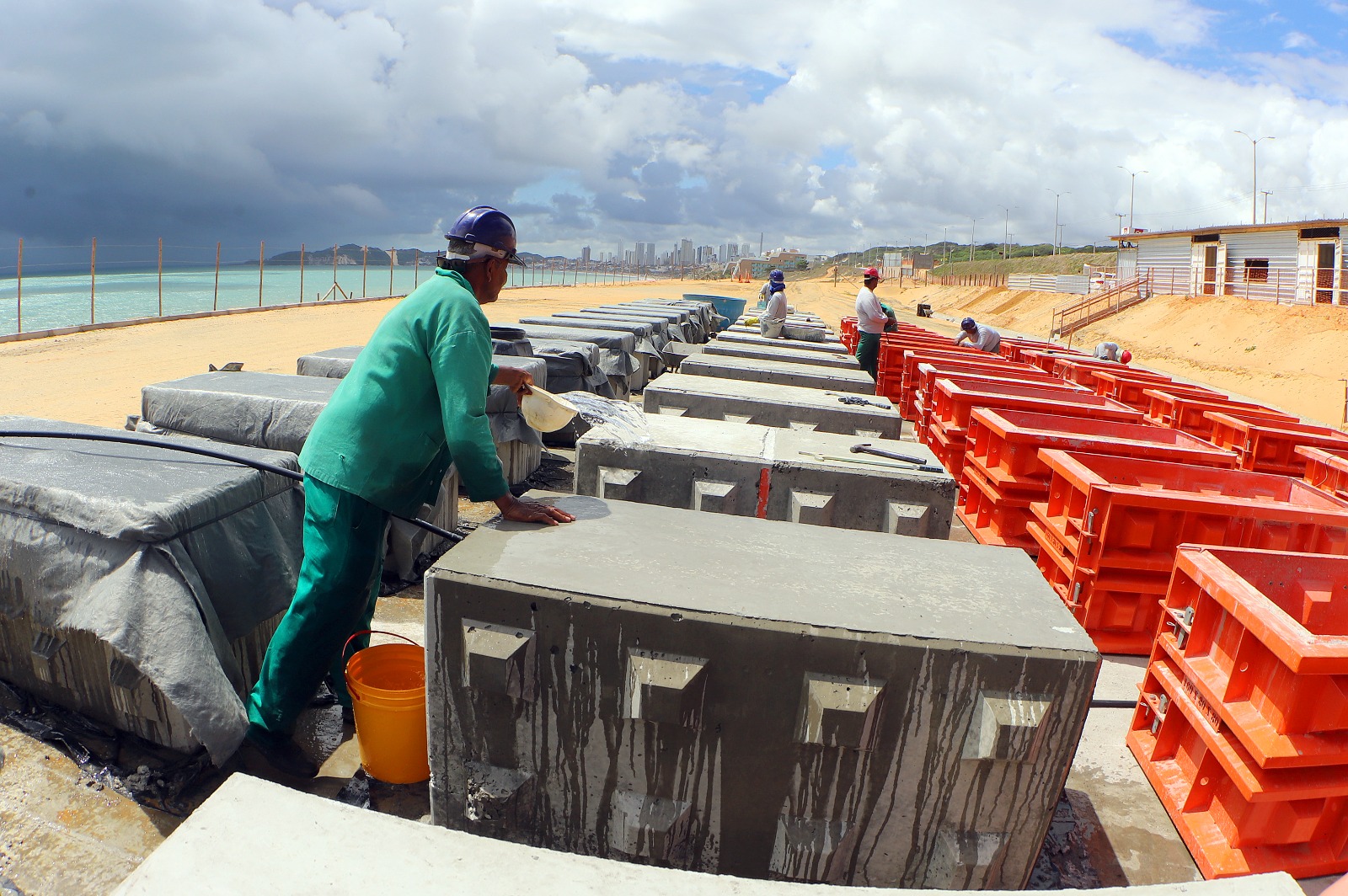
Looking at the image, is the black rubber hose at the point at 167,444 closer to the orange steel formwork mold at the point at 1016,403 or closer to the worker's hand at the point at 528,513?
the worker's hand at the point at 528,513

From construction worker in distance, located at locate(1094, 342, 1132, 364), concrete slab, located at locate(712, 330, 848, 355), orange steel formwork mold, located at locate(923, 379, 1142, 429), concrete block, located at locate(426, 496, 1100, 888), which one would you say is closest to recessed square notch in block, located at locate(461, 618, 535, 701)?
concrete block, located at locate(426, 496, 1100, 888)

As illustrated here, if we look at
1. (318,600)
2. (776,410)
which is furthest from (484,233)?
(776,410)

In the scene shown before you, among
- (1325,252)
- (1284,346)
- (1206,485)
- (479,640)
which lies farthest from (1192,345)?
(479,640)

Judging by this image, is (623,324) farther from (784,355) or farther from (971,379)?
(971,379)

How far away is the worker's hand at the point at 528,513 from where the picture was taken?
10.5 feet

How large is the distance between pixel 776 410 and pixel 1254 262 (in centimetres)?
5091

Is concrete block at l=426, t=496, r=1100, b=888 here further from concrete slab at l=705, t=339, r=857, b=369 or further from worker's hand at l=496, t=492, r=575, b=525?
concrete slab at l=705, t=339, r=857, b=369

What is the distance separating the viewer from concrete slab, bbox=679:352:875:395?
24.9 feet

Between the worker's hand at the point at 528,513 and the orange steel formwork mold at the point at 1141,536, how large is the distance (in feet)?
10.7

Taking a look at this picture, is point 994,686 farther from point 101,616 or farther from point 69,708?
point 69,708

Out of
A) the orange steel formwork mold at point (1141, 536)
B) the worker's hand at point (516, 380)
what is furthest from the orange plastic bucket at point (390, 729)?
the orange steel formwork mold at point (1141, 536)

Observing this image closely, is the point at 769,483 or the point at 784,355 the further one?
the point at 784,355

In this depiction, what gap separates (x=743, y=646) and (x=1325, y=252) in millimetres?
49850

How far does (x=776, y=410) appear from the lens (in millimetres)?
6055
